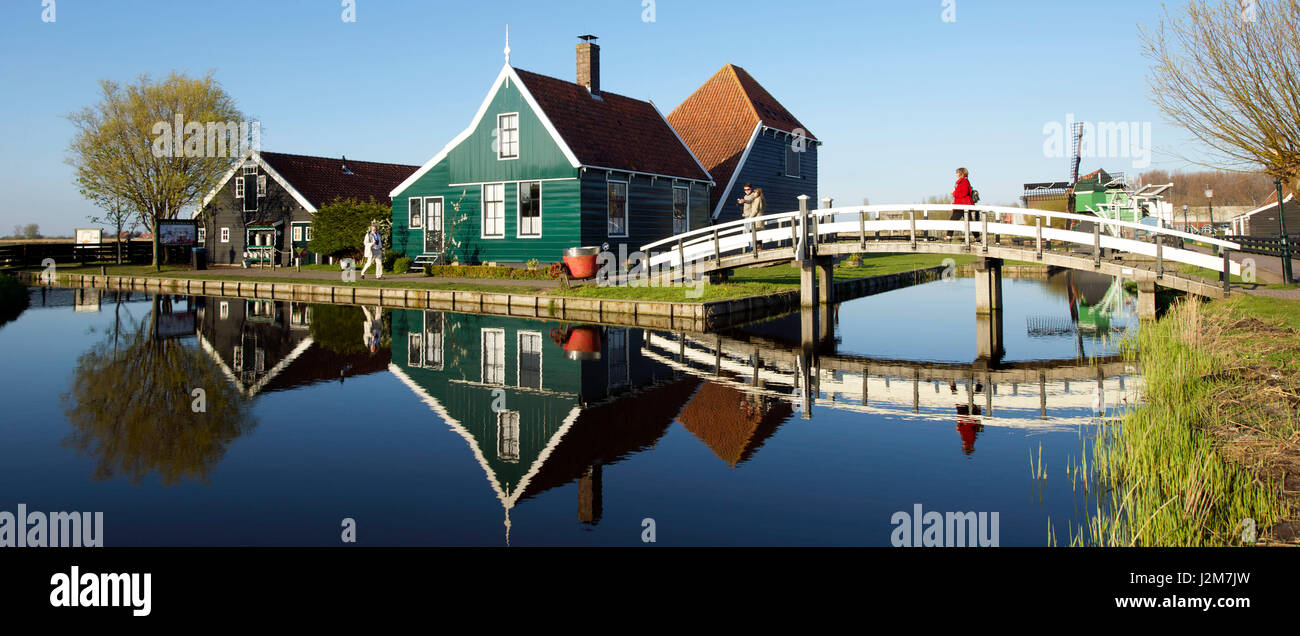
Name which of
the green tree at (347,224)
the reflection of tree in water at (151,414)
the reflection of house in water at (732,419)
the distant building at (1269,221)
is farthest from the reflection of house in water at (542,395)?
the distant building at (1269,221)

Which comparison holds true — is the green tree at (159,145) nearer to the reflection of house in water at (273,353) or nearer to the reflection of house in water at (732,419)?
the reflection of house in water at (273,353)

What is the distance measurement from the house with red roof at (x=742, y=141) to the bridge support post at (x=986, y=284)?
1493cm

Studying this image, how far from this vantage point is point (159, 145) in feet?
134

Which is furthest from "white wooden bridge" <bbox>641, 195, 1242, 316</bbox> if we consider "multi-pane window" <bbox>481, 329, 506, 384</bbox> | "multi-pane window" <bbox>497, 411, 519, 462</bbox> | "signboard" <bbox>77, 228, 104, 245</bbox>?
"signboard" <bbox>77, 228, 104, 245</bbox>

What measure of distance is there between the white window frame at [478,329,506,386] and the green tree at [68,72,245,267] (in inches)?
1084

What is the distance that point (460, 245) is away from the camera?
3067 centimetres

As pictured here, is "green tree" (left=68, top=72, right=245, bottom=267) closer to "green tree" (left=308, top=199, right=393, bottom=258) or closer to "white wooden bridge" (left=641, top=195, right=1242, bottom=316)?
"green tree" (left=308, top=199, right=393, bottom=258)

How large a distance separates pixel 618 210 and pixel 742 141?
30.3ft

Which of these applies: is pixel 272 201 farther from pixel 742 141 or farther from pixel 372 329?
pixel 372 329

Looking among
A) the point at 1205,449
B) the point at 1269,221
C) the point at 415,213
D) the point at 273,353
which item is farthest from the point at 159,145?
the point at 1269,221

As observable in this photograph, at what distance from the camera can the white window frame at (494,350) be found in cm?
1392
